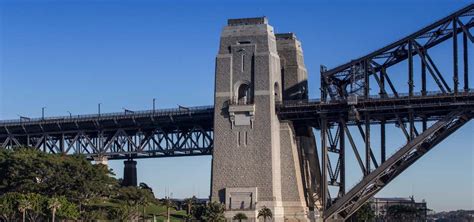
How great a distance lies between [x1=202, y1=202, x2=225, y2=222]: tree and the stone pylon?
2869 millimetres

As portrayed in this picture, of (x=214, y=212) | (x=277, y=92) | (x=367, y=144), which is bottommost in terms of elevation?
(x=214, y=212)

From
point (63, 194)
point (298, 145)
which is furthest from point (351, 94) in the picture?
point (63, 194)

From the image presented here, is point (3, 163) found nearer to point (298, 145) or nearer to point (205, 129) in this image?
point (205, 129)

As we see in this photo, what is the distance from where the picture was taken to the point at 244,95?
474ft

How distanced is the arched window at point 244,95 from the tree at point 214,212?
17233mm

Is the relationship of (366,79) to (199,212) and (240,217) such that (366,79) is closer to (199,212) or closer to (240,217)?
(240,217)

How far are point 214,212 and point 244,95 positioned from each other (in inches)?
821

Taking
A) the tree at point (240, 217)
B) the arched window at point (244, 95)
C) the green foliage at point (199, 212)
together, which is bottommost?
the tree at point (240, 217)

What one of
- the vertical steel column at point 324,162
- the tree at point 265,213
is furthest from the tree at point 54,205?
the vertical steel column at point 324,162

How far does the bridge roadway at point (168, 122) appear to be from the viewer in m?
134

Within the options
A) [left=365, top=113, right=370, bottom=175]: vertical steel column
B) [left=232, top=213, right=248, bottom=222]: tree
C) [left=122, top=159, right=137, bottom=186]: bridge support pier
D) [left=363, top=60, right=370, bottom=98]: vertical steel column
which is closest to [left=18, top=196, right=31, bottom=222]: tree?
[left=232, top=213, right=248, bottom=222]: tree

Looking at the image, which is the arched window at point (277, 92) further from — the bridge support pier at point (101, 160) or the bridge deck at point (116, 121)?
the bridge support pier at point (101, 160)

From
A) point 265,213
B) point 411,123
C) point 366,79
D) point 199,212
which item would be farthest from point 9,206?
point 411,123

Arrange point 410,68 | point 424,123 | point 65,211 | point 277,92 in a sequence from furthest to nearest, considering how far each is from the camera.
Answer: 1. point 277,92
2. point 410,68
3. point 424,123
4. point 65,211
